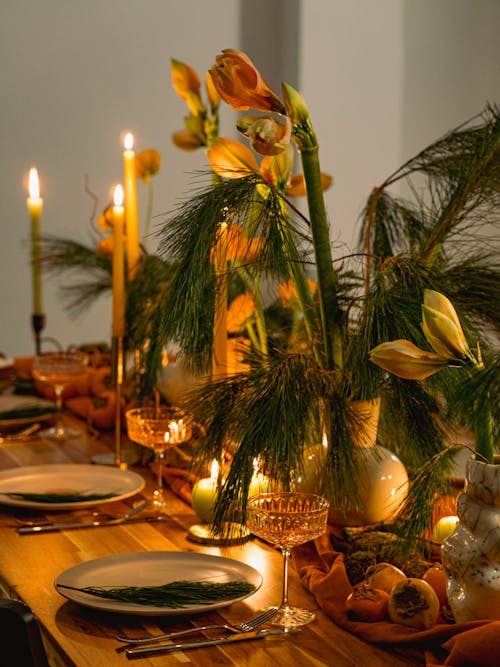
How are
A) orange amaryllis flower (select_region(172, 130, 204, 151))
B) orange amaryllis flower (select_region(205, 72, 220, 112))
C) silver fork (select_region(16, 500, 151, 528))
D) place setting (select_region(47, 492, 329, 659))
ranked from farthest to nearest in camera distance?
1. orange amaryllis flower (select_region(172, 130, 204, 151))
2. orange amaryllis flower (select_region(205, 72, 220, 112))
3. silver fork (select_region(16, 500, 151, 528))
4. place setting (select_region(47, 492, 329, 659))

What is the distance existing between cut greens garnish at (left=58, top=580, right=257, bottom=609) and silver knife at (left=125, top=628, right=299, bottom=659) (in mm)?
64

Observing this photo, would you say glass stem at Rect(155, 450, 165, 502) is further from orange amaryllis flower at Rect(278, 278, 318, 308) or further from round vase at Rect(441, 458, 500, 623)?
round vase at Rect(441, 458, 500, 623)

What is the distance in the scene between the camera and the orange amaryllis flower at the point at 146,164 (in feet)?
6.68

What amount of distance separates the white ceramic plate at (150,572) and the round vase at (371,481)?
0.50 ft

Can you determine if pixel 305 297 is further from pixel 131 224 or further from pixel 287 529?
pixel 131 224

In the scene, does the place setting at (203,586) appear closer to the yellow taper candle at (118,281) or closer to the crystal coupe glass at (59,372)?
the yellow taper candle at (118,281)

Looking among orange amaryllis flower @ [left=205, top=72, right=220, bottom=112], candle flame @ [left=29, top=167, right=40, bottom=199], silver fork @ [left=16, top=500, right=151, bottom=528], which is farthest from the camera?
candle flame @ [left=29, top=167, right=40, bottom=199]

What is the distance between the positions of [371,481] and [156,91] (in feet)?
9.30

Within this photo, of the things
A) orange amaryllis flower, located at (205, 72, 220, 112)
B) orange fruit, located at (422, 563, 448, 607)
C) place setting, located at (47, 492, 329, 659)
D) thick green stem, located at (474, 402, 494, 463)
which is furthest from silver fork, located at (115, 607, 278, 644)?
orange amaryllis flower, located at (205, 72, 220, 112)

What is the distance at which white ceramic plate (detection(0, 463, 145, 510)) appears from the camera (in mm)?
1564

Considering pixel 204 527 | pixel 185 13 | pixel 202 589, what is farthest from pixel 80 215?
pixel 202 589

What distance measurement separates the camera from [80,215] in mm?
3756

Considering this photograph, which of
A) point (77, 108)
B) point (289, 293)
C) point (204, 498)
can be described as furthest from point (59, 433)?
point (77, 108)

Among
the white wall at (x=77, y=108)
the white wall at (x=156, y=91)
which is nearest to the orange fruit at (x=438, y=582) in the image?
the white wall at (x=156, y=91)
